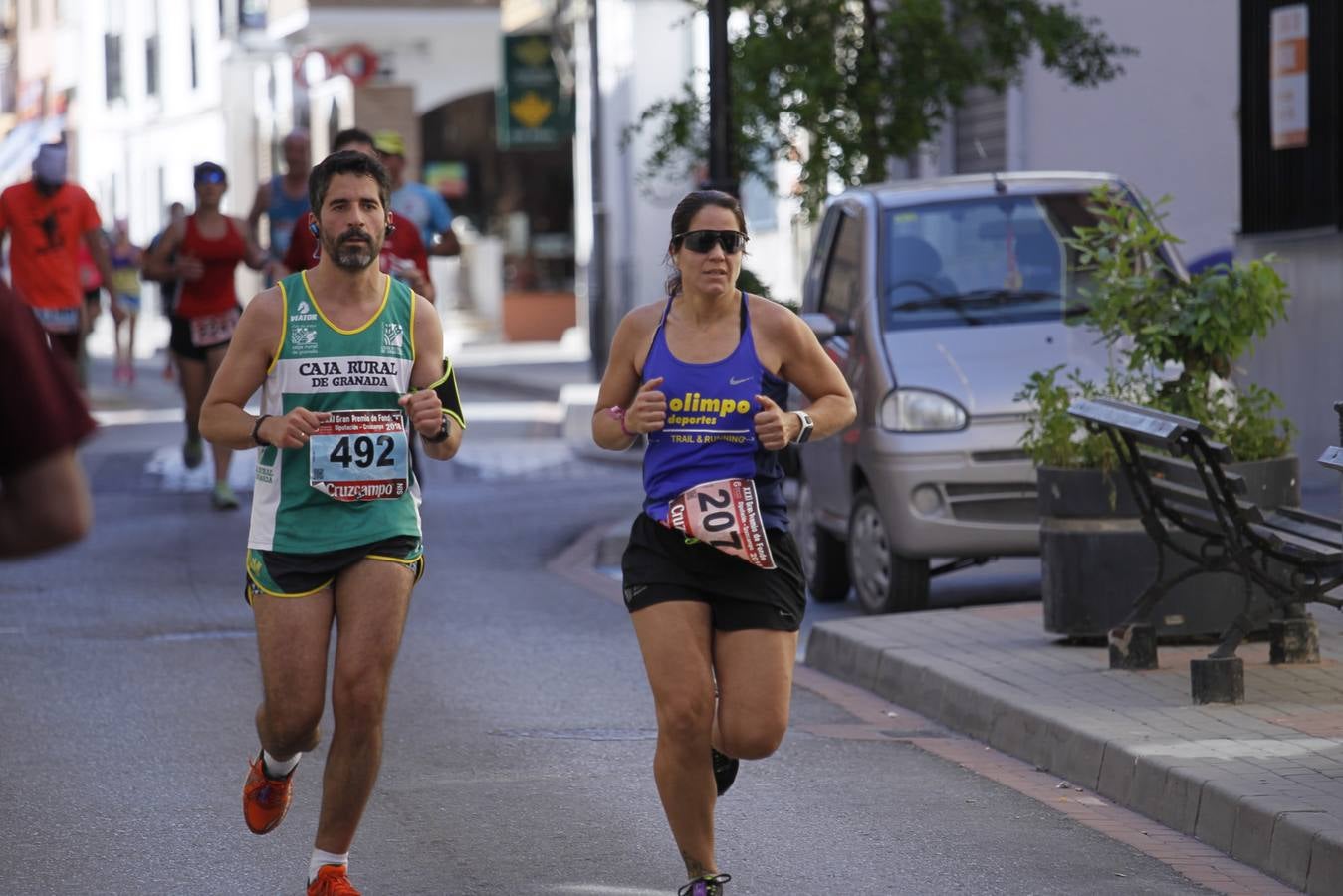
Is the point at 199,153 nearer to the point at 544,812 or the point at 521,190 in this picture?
the point at 521,190

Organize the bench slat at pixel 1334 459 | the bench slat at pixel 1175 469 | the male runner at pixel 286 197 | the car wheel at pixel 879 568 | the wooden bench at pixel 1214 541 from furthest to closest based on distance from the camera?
the male runner at pixel 286 197
the car wheel at pixel 879 568
the bench slat at pixel 1175 469
the wooden bench at pixel 1214 541
the bench slat at pixel 1334 459

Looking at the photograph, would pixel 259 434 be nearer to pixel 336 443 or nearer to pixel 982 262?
pixel 336 443

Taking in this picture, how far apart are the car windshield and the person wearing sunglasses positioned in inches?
199

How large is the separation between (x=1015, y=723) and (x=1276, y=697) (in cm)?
85

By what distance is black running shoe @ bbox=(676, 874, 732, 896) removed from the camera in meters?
5.84

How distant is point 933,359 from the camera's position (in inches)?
429

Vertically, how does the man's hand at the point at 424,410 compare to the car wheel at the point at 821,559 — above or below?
above

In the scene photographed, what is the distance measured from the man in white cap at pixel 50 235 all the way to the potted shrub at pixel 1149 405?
8219 millimetres

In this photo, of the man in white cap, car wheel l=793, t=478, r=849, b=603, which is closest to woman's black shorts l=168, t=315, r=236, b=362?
the man in white cap

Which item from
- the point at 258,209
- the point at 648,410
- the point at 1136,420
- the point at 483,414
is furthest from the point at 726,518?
the point at 483,414

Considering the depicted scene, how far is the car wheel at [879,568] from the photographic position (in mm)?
10930

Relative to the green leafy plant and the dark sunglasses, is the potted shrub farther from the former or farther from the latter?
the dark sunglasses

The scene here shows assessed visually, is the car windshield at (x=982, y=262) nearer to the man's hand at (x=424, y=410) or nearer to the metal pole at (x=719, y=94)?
the metal pole at (x=719, y=94)

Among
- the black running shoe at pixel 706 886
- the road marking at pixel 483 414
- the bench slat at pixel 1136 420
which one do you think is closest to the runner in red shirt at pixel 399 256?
the bench slat at pixel 1136 420
